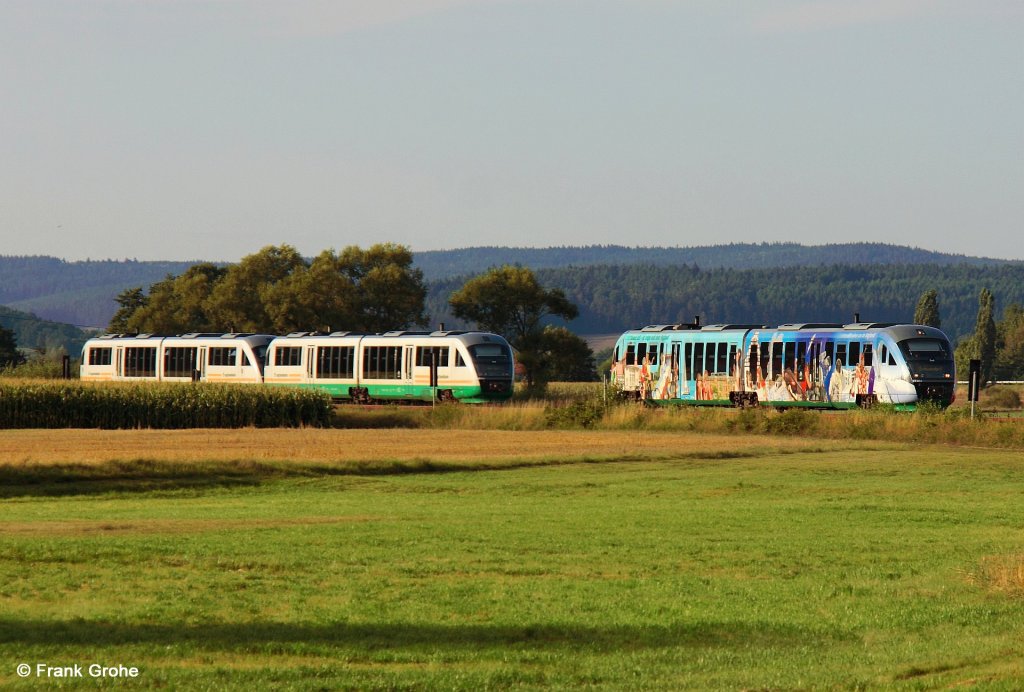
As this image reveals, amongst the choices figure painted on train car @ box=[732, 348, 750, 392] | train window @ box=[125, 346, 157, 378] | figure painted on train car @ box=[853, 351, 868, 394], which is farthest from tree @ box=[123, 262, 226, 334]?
figure painted on train car @ box=[853, 351, 868, 394]

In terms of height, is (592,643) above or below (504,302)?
below

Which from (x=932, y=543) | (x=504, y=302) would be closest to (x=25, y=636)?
(x=932, y=543)

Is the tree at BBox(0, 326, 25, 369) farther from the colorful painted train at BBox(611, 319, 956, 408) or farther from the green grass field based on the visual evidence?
the green grass field

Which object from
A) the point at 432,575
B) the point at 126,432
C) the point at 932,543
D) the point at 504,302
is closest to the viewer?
the point at 432,575

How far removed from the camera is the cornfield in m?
54.7

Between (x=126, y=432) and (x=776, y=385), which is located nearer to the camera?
(x=126, y=432)

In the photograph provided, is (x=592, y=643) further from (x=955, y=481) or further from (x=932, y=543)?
(x=955, y=481)

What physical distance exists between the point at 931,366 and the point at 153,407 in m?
27.3

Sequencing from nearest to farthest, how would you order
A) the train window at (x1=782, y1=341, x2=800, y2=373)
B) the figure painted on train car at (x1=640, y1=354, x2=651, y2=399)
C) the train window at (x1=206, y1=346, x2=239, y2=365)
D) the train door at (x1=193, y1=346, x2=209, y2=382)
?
the train window at (x1=782, y1=341, x2=800, y2=373)
the figure painted on train car at (x1=640, y1=354, x2=651, y2=399)
the train window at (x1=206, y1=346, x2=239, y2=365)
the train door at (x1=193, y1=346, x2=209, y2=382)

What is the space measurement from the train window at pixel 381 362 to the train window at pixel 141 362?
14.9 m

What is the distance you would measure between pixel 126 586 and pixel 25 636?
322 centimetres

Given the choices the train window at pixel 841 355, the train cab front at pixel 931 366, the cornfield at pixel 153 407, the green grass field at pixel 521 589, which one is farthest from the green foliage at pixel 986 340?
the green grass field at pixel 521 589

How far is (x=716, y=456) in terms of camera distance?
39.4 meters

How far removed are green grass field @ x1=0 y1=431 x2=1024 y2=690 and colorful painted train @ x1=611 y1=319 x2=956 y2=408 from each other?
21.2 m
